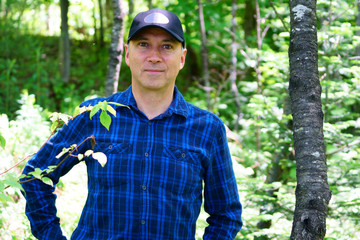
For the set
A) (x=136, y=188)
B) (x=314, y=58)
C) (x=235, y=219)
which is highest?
(x=314, y=58)

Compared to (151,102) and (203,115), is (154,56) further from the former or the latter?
(203,115)

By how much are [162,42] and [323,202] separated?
1.19 m

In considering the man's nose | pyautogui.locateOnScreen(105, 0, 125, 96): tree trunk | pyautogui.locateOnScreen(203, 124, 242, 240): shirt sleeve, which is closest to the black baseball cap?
the man's nose

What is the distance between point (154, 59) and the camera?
2232 millimetres

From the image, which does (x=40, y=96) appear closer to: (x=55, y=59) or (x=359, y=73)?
(x=55, y=59)

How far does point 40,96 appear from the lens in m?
8.94

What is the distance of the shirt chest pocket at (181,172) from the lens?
2.17 meters

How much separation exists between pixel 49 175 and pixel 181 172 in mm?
738

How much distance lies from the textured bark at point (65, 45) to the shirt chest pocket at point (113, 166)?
7.94 meters

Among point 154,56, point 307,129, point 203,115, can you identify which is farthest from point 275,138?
point 154,56

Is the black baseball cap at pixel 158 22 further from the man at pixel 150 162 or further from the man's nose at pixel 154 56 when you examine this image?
the man's nose at pixel 154 56

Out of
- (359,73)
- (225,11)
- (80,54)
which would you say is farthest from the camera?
(80,54)

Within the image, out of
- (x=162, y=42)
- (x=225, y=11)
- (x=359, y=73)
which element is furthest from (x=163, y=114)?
(x=225, y=11)

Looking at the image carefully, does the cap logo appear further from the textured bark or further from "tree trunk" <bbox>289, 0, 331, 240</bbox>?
the textured bark
